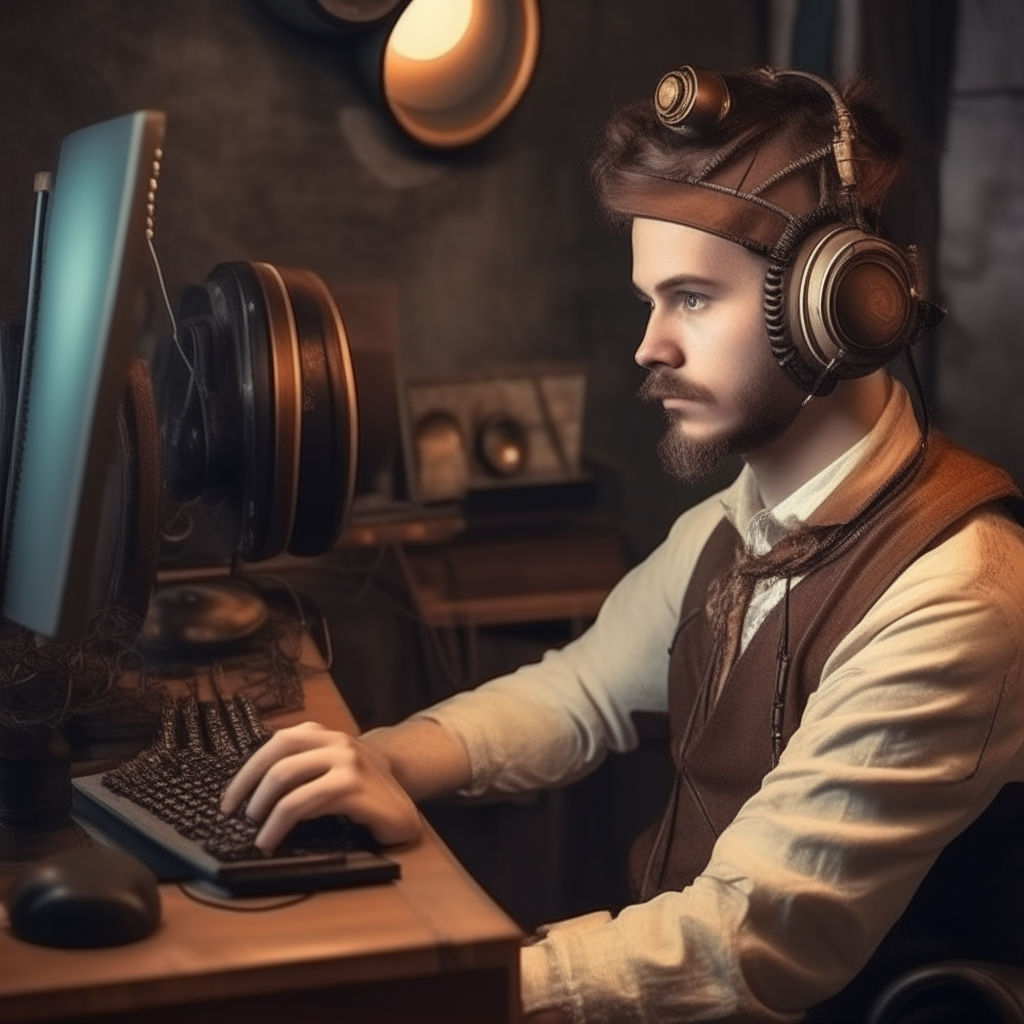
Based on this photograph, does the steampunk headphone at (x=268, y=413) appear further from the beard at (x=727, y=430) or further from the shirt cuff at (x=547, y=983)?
the shirt cuff at (x=547, y=983)

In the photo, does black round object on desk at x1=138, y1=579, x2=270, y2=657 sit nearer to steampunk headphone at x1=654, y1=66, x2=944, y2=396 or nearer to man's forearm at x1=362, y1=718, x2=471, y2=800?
man's forearm at x1=362, y1=718, x2=471, y2=800

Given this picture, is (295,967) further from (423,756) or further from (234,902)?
(423,756)

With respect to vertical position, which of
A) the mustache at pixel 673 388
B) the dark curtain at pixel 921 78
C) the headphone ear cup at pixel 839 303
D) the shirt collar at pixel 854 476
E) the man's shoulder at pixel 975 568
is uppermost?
the dark curtain at pixel 921 78

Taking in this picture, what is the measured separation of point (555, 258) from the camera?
259cm

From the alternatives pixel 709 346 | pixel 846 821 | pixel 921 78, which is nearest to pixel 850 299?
pixel 709 346

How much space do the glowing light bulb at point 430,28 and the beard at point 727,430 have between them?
899mm

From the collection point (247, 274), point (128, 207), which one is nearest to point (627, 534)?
point (247, 274)

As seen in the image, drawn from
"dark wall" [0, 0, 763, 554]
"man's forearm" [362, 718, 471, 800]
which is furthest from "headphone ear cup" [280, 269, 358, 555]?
"dark wall" [0, 0, 763, 554]

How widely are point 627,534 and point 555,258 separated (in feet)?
1.55

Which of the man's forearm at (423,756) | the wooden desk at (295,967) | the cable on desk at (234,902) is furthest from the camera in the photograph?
the man's forearm at (423,756)

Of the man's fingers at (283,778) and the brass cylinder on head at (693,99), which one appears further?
the brass cylinder on head at (693,99)

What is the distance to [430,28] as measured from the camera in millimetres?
2371

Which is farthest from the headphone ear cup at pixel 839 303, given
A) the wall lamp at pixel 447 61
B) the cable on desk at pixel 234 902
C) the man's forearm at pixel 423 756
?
the wall lamp at pixel 447 61

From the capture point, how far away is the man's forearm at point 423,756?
1.68 metres
